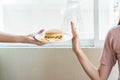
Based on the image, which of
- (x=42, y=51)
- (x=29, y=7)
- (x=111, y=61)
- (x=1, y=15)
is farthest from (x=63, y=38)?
(x=1, y=15)

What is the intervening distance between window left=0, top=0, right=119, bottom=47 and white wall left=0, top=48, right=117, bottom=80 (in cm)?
12

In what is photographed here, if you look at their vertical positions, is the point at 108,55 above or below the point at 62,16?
below

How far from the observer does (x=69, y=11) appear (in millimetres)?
1632

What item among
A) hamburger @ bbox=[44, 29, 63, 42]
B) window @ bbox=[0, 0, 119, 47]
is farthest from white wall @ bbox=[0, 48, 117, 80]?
hamburger @ bbox=[44, 29, 63, 42]

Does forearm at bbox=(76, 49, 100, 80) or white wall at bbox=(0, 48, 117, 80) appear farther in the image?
white wall at bbox=(0, 48, 117, 80)

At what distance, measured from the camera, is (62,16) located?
65.0 inches

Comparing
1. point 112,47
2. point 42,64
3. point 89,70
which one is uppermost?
point 112,47

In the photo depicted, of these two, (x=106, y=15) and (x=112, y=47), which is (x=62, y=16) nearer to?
(x=106, y=15)

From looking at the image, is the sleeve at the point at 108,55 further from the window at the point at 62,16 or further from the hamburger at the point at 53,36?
the window at the point at 62,16

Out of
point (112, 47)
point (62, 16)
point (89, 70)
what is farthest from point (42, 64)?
point (112, 47)

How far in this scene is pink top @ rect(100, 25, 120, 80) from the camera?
1180 millimetres

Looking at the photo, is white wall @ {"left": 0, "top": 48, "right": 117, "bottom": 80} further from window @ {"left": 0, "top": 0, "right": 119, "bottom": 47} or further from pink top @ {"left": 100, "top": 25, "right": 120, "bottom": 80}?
pink top @ {"left": 100, "top": 25, "right": 120, "bottom": 80}

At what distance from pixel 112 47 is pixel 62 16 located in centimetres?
57

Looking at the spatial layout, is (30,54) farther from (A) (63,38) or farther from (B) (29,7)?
(A) (63,38)
